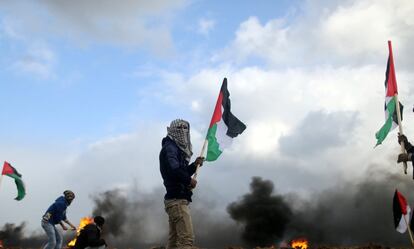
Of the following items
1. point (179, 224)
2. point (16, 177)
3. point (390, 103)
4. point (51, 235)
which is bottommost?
point (179, 224)

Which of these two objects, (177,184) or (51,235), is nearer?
(177,184)

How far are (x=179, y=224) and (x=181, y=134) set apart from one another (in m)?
1.51

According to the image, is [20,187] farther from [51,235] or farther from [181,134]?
[181,134]

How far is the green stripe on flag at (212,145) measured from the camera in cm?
1079

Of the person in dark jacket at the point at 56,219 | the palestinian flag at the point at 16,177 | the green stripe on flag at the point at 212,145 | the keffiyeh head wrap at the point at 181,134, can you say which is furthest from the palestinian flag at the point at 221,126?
the palestinian flag at the point at 16,177

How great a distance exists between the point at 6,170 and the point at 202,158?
11.7m

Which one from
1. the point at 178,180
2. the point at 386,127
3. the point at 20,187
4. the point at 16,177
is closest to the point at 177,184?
the point at 178,180

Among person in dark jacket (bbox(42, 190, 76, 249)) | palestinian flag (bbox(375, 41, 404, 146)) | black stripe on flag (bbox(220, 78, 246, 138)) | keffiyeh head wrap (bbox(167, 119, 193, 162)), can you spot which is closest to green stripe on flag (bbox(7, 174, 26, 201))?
person in dark jacket (bbox(42, 190, 76, 249))

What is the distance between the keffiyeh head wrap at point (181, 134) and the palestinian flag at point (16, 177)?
474 inches

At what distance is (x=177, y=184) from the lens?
26.8 ft

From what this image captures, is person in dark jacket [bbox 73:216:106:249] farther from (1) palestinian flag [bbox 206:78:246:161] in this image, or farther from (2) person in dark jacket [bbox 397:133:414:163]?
(2) person in dark jacket [bbox 397:133:414:163]

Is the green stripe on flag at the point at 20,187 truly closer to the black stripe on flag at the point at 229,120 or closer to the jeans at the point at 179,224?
Answer: the black stripe on flag at the point at 229,120

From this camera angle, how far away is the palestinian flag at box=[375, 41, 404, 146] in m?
11.8

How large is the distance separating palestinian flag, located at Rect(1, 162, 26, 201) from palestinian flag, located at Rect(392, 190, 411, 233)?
1379cm
